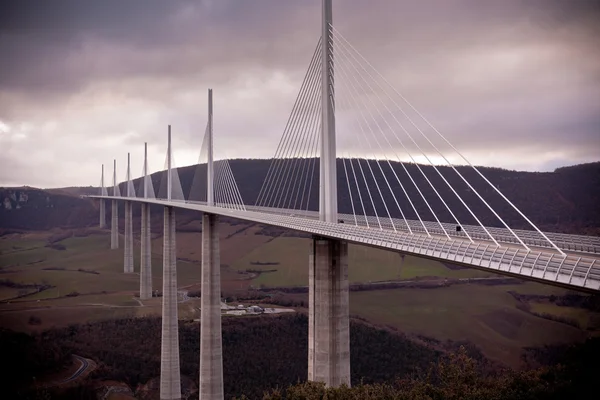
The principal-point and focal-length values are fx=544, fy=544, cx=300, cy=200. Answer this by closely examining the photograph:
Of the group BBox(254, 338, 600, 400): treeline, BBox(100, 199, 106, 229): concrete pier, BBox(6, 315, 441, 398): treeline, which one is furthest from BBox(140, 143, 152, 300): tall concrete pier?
BBox(100, 199, 106, 229): concrete pier

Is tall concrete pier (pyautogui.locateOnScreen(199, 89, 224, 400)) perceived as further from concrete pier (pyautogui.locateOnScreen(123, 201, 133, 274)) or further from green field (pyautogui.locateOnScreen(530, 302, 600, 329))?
concrete pier (pyautogui.locateOnScreen(123, 201, 133, 274))

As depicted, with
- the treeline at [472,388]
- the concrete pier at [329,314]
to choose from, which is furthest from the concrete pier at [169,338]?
the treeline at [472,388]

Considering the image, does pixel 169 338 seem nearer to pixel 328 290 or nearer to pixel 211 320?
pixel 211 320

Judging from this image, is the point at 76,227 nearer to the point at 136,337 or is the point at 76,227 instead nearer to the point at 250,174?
the point at 250,174

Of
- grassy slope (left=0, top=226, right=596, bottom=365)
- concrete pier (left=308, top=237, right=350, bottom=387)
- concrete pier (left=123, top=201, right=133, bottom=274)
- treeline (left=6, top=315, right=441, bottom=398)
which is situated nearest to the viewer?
concrete pier (left=308, top=237, right=350, bottom=387)

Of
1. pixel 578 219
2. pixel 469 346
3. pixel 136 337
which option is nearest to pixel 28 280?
pixel 136 337

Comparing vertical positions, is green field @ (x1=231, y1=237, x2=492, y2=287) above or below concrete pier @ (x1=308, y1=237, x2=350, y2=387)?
below

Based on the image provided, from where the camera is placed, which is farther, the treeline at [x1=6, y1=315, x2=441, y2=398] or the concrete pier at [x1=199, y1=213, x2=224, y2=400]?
the treeline at [x1=6, y1=315, x2=441, y2=398]

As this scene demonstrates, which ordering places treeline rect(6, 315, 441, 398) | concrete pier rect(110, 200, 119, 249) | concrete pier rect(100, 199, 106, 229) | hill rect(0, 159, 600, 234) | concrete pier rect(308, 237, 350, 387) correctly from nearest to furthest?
1. concrete pier rect(308, 237, 350, 387)
2. treeline rect(6, 315, 441, 398)
3. hill rect(0, 159, 600, 234)
4. concrete pier rect(110, 200, 119, 249)
5. concrete pier rect(100, 199, 106, 229)
